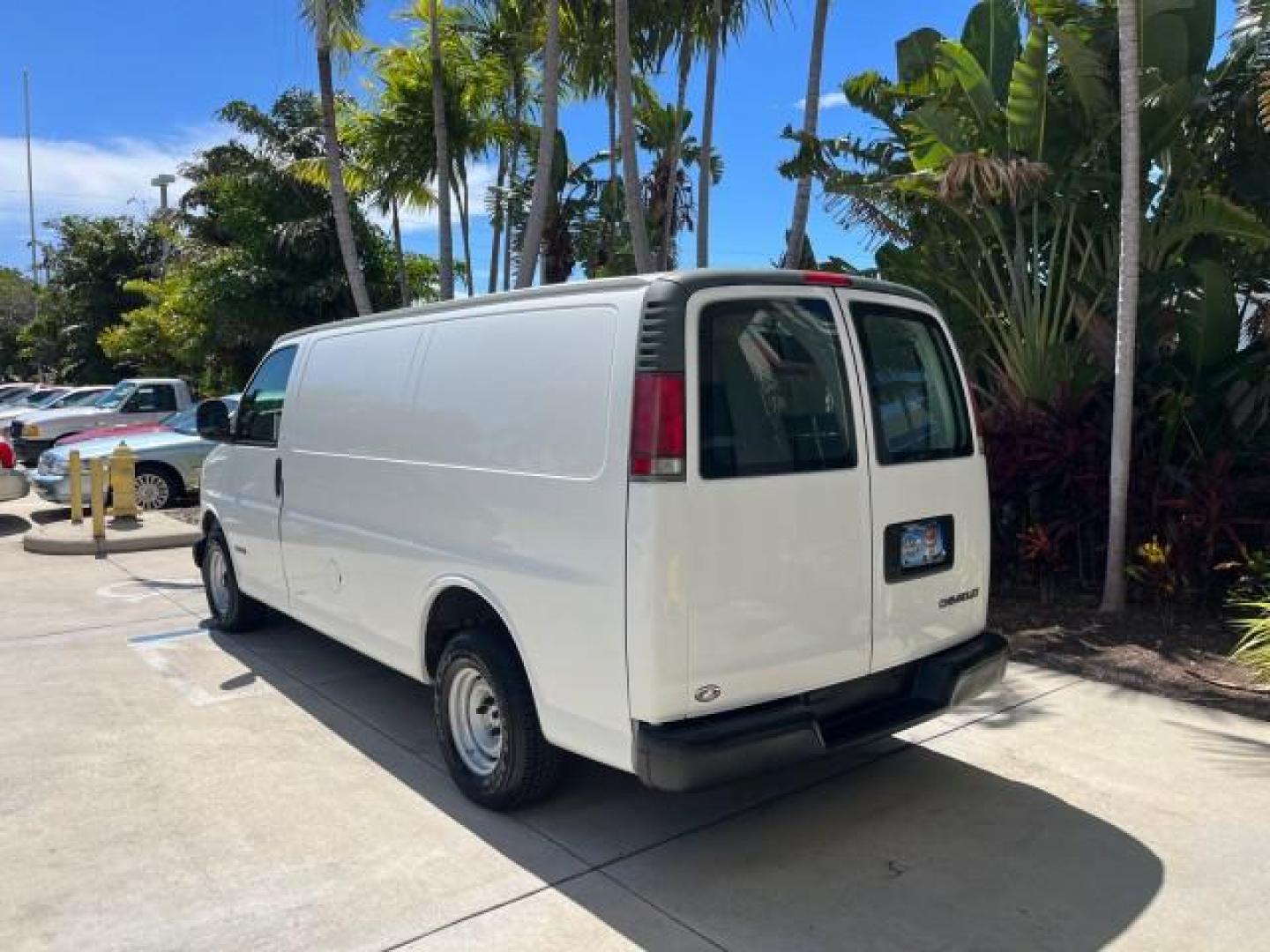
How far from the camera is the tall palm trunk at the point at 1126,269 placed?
6.22 metres

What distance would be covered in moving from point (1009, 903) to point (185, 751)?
12.1ft

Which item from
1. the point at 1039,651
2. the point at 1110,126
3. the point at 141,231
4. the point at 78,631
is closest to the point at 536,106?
the point at 1110,126

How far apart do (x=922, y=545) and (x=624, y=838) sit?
161cm

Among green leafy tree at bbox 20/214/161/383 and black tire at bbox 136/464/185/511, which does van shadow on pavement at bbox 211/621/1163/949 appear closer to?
black tire at bbox 136/464/185/511

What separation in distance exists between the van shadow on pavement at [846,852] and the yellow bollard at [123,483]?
25.0 feet

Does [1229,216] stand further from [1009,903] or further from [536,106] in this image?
[536,106]

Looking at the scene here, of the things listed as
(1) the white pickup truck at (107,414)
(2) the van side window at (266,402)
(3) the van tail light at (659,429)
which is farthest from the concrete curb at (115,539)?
(3) the van tail light at (659,429)

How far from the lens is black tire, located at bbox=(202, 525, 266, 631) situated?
6.68 meters

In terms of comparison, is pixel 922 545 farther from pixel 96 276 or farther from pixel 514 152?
pixel 96 276

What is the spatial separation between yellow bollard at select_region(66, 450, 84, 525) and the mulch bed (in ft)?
32.3

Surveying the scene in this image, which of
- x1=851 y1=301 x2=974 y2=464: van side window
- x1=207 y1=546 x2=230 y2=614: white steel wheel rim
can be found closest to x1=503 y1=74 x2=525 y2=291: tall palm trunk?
x1=207 y1=546 x2=230 y2=614: white steel wheel rim

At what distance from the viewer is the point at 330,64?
42.1 feet

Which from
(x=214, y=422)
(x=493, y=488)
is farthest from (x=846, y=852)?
(x=214, y=422)

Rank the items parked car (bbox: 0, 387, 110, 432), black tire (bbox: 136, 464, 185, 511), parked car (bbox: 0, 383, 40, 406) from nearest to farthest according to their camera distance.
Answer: black tire (bbox: 136, 464, 185, 511)
parked car (bbox: 0, 387, 110, 432)
parked car (bbox: 0, 383, 40, 406)
